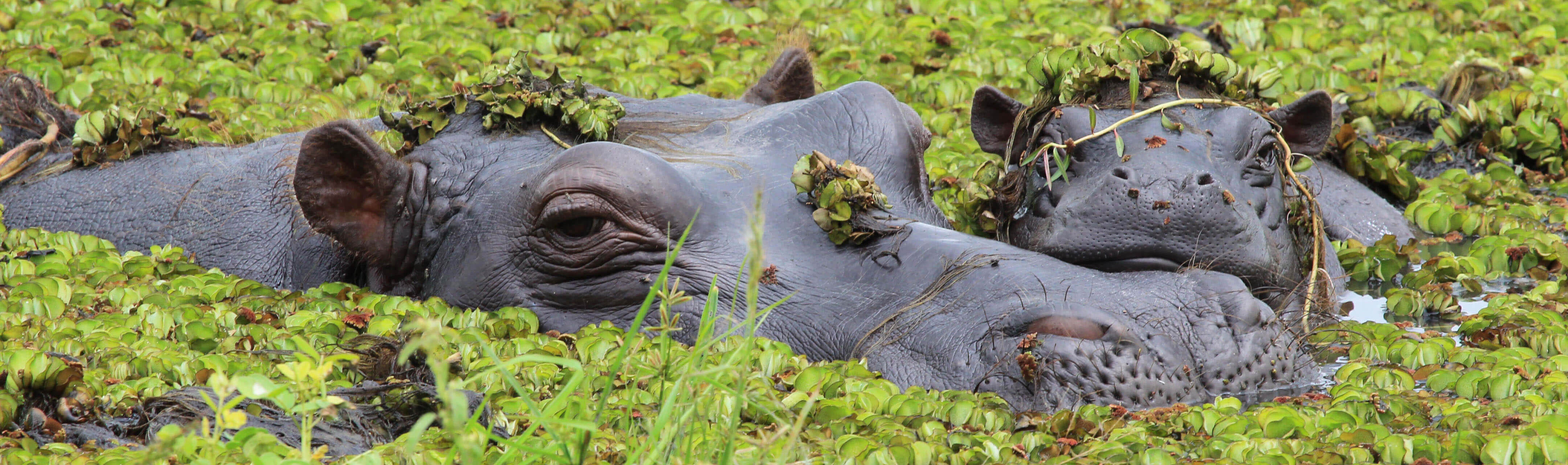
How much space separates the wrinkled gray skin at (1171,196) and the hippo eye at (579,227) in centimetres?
118

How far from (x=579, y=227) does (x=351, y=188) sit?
27.8 inches

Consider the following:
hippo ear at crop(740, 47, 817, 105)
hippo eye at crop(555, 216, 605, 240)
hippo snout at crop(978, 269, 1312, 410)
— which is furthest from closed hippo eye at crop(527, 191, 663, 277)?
hippo ear at crop(740, 47, 817, 105)

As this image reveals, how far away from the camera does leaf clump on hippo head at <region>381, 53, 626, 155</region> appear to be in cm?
438

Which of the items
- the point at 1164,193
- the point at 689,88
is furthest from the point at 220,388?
the point at 689,88

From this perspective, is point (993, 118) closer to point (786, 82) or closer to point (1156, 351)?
point (786, 82)

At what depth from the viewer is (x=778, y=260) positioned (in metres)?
3.92

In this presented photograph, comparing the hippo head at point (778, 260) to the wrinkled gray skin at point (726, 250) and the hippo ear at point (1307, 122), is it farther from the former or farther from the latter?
the hippo ear at point (1307, 122)

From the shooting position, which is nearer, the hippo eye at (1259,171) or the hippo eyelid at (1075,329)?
the hippo eyelid at (1075,329)

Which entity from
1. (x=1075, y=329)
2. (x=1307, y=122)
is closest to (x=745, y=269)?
(x=1075, y=329)

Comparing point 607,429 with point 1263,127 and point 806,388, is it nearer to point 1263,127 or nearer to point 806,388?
point 806,388

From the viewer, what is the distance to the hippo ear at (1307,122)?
183 inches

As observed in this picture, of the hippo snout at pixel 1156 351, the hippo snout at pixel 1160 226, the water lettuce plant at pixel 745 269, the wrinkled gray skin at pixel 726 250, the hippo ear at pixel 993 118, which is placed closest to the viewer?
the water lettuce plant at pixel 745 269

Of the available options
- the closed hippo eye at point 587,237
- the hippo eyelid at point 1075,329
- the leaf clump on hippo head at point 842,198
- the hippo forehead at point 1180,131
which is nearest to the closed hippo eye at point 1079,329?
the hippo eyelid at point 1075,329

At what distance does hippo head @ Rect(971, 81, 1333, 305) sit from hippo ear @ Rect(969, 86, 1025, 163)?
26cm
